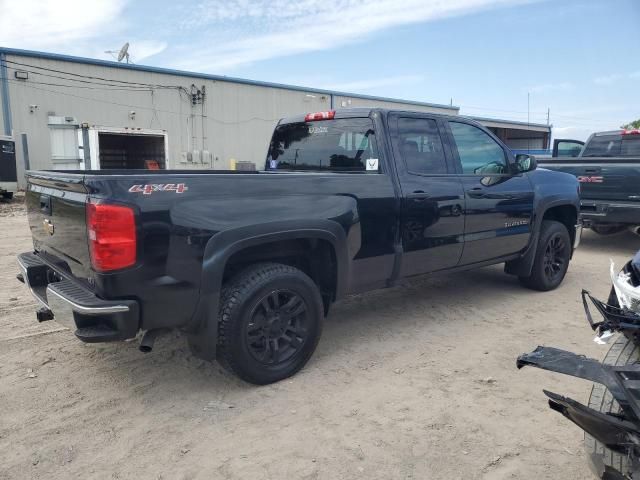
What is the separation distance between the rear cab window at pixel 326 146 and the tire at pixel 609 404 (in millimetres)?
2297

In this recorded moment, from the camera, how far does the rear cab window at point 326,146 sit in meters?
4.23

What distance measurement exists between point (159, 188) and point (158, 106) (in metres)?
18.1

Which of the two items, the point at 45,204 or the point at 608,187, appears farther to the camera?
the point at 608,187

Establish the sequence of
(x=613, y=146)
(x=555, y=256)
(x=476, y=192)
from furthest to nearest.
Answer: (x=613, y=146) < (x=555, y=256) < (x=476, y=192)

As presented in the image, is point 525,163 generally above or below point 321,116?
A: below

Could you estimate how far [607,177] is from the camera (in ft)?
26.1

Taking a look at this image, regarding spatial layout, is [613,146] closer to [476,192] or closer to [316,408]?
[476,192]

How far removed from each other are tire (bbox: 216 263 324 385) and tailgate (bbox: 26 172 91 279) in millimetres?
905

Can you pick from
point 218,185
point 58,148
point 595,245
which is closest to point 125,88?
point 58,148

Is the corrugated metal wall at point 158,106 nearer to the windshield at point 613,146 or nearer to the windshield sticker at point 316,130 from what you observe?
the windshield at point 613,146

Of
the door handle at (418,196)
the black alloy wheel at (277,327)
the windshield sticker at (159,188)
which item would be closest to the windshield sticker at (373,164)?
the door handle at (418,196)

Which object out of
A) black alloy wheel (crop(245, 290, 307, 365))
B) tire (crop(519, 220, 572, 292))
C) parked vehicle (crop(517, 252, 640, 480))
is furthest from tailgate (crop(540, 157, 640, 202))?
black alloy wheel (crop(245, 290, 307, 365))

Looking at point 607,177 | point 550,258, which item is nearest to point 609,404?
point 550,258

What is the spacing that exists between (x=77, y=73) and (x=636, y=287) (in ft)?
61.6
